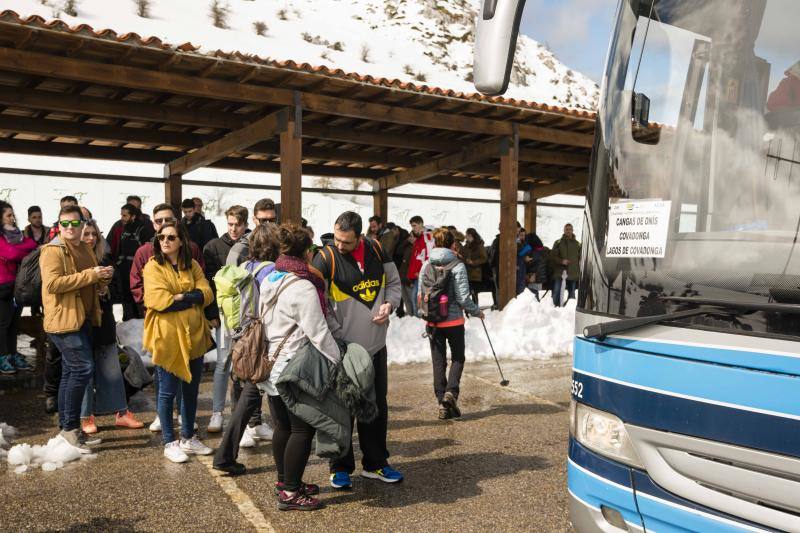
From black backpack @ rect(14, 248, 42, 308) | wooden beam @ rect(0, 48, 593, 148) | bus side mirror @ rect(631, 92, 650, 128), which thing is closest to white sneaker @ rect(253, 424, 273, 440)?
black backpack @ rect(14, 248, 42, 308)

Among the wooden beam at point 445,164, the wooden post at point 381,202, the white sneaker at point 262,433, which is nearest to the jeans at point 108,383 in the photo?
the white sneaker at point 262,433

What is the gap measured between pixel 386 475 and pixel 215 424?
1.84m

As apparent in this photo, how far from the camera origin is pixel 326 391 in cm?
385

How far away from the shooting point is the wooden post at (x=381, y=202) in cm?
1622

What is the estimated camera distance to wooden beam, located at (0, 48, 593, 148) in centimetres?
775

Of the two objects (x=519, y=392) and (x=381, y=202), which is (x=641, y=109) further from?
(x=381, y=202)

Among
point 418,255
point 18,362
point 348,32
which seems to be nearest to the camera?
point 18,362

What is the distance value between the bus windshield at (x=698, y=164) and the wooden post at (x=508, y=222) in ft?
30.6

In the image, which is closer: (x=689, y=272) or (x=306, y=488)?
(x=689, y=272)

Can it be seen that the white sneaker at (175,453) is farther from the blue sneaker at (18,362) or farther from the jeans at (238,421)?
the blue sneaker at (18,362)

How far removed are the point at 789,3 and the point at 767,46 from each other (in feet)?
0.47

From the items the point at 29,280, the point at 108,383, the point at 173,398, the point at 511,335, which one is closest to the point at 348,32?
the point at 511,335

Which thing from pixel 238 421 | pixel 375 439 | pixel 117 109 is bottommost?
pixel 375 439

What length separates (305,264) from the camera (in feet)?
13.1
